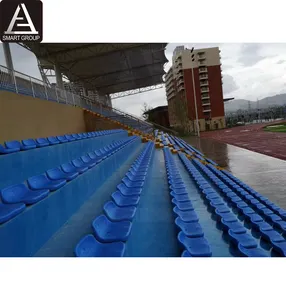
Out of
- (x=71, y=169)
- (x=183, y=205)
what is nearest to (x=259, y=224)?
(x=183, y=205)

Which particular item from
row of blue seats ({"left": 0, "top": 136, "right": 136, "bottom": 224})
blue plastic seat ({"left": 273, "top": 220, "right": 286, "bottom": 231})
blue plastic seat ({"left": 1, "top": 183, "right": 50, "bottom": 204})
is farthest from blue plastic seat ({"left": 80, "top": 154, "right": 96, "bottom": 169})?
blue plastic seat ({"left": 273, "top": 220, "right": 286, "bottom": 231})

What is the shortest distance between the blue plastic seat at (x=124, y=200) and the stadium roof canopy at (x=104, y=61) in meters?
11.6

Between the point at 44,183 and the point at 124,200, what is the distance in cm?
87

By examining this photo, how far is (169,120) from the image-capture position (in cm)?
4569

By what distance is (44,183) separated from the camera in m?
2.70

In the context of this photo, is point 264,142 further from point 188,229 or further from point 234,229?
point 188,229

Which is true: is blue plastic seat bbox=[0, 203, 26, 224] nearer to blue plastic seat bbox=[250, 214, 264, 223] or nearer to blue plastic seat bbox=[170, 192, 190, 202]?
blue plastic seat bbox=[170, 192, 190, 202]

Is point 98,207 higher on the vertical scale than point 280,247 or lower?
higher

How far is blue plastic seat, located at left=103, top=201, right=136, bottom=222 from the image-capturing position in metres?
2.38

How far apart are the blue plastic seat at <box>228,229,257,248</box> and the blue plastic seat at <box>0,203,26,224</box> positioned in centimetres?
200

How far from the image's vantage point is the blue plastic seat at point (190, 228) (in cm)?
242

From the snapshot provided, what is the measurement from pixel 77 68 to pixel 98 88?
9041mm
